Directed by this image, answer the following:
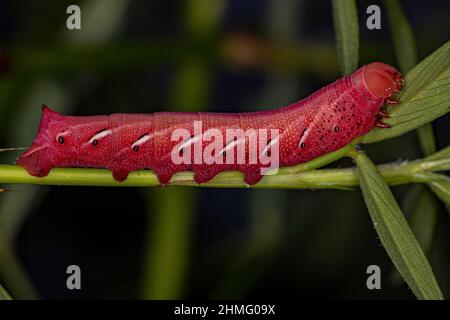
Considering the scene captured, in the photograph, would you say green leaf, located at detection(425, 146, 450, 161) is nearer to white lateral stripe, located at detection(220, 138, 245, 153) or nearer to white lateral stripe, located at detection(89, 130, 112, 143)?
white lateral stripe, located at detection(220, 138, 245, 153)

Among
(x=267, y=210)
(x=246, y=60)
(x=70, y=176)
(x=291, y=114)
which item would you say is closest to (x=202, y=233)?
(x=267, y=210)

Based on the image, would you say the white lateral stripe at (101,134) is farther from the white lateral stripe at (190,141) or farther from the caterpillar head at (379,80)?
the caterpillar head at (379,80)

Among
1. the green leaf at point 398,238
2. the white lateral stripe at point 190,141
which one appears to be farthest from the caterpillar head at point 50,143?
the green leaf at point 398,238

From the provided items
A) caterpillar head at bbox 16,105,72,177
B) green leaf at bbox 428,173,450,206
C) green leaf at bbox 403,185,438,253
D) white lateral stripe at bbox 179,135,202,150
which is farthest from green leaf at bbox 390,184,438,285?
caterpillar head at bbox 16,105,72,177

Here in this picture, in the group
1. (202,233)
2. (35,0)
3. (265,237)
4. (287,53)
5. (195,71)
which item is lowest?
(265,237)

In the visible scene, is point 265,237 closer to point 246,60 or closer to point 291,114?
point 246,60

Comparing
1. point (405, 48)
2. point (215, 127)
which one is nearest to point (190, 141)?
point (215, 127)
